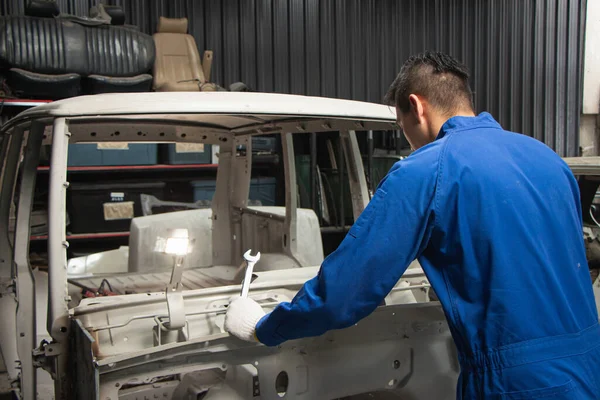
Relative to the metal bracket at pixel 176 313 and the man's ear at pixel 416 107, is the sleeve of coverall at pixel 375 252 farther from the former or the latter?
the metal bracket at pixel 176 313

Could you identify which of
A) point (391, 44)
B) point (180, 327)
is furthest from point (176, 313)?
point (391, 44)

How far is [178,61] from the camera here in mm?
6281

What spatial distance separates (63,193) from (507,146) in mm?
1406

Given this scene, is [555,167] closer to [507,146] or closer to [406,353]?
[507,146]

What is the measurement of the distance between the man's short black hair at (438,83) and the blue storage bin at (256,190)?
4.67m

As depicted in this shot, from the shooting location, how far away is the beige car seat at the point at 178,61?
6070 mm

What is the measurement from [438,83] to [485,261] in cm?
53

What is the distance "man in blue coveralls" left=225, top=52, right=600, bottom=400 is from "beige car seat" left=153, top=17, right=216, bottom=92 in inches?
186

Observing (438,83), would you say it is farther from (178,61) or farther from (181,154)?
(178,61)

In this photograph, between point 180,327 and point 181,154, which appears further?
point 181,154

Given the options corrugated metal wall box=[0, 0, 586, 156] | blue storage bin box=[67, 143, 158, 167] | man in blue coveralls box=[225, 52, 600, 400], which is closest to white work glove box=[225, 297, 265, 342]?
man in blue coveralls box=[225, 52, 600, 400]

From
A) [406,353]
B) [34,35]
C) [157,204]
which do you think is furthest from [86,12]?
[406,353]

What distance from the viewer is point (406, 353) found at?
7.11 feet

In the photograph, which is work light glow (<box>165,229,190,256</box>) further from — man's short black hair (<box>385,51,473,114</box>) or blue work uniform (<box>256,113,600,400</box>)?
man's short black hair (<box>385,51,473,114</box>)
